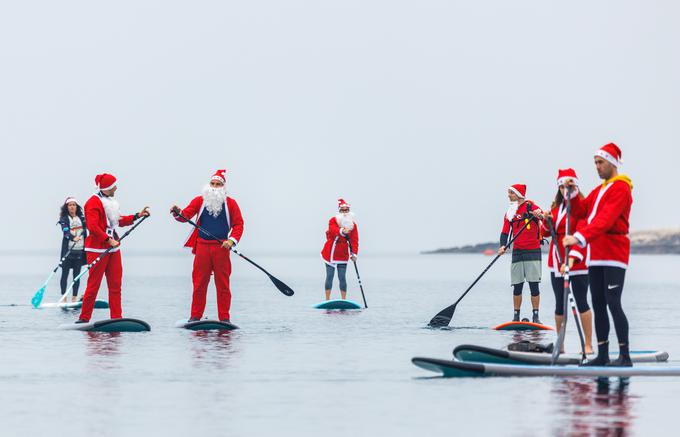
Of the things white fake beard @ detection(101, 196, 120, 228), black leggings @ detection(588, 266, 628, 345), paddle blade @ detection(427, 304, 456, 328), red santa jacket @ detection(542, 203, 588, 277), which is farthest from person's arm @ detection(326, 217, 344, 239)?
black leggings @ detection(588, 266, 628, 345)

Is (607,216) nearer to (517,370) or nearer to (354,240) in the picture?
(517,370)

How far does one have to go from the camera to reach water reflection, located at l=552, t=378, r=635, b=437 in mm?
7438

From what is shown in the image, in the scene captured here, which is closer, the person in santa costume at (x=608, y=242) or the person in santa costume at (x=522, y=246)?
the person in santa costume at (x=608, y=242)

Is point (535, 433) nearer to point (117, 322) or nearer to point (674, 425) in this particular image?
point (674, 425)

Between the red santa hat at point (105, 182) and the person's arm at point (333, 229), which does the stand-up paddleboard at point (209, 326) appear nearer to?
the red santa hat at point (105, 182)

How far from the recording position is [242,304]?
23016 millimetres

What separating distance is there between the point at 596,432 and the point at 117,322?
28.7 ft

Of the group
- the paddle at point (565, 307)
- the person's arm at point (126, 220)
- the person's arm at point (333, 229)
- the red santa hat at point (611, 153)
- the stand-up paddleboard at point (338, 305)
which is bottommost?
the stand-up paddleboard at point (338, 305)

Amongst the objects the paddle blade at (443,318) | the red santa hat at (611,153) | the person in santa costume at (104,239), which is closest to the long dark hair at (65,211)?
the person in santa costume at (104,239)

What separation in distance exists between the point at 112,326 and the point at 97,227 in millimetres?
1299

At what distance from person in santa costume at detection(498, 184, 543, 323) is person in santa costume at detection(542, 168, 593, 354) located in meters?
4.65

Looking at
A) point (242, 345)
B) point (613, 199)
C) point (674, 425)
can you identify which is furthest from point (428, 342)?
point (674, 425)

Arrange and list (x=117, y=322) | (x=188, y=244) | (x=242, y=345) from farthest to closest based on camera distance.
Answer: (x=188, y=244) < (x=117, y=322) < (x=242, y=345)

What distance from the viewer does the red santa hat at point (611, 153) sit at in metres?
10.3
